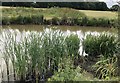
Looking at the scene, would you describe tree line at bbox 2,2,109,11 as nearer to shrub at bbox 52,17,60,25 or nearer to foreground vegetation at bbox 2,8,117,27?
foreground vegetation at bbox 2,8,117,27

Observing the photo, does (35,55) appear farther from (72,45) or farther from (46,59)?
(72,45)

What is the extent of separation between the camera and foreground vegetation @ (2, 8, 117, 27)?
1066 centimetres

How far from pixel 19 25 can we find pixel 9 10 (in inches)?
56.3

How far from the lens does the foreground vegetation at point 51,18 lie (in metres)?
10.7

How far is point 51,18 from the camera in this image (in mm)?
11148

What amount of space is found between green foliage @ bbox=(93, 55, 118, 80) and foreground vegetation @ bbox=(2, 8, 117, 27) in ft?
18.3

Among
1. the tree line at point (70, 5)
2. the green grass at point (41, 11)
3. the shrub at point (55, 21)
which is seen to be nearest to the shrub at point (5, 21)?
the green grass at point (41, 11)

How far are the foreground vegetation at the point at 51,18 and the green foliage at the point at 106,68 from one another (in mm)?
5582

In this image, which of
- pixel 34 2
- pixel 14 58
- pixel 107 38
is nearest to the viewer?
pixel 14 58

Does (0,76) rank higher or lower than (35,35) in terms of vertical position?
lower

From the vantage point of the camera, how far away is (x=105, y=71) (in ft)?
15.3

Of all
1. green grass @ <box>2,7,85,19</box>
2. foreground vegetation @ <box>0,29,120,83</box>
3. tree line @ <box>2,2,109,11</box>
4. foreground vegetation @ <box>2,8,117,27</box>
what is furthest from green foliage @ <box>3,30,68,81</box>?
tree line @ <box>2,2,109,11</box>

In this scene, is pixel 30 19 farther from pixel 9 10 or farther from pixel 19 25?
pixel 9 10

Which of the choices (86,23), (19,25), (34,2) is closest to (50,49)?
(19,25)
